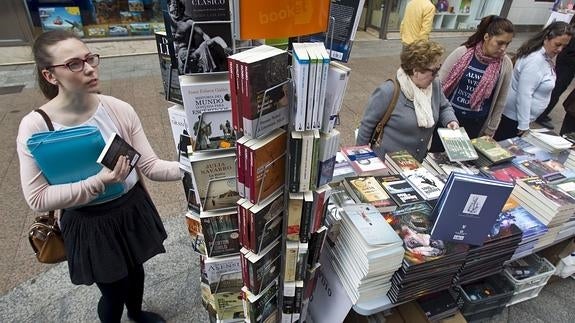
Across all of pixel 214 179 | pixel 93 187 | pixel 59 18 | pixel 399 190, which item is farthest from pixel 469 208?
pixel 59 18

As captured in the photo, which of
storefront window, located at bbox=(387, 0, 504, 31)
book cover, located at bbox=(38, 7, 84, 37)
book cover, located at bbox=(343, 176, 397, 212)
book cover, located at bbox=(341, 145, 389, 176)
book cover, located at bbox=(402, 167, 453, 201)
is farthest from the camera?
storefront window, located at bbox=(387, 0, 504, 31)

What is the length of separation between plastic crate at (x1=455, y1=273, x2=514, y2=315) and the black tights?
2.03 m

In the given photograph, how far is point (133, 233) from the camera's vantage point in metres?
1.73

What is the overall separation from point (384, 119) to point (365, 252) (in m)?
1.30

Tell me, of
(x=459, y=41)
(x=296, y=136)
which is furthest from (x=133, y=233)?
(x=459, y=41)

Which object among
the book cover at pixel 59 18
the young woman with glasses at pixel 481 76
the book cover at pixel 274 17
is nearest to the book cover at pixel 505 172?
the young woman with glasses at pixel 481 76

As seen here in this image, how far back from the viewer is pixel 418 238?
1.65 metres

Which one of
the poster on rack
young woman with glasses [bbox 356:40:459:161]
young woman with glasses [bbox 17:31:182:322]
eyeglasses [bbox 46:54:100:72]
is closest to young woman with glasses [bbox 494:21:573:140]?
young woman with glasses [bbox 356:40:459:161]

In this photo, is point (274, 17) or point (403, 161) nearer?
point (274, 17)

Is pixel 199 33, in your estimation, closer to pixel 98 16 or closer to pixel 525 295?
pixel 525 295

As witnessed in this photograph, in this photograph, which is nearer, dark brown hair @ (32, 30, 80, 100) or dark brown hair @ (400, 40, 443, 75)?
dark brown hair @ (32, 30, 80, 100)

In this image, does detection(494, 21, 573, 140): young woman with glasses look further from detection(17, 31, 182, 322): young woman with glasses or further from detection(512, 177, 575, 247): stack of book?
detection(17, 31, 182, 322): young woman with glasses

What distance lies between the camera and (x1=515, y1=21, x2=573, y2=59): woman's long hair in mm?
3012

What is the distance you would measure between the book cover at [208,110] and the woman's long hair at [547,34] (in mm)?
3254
